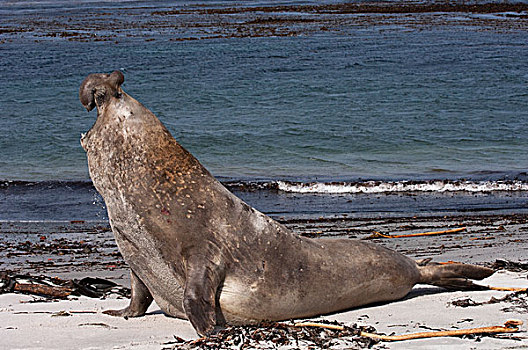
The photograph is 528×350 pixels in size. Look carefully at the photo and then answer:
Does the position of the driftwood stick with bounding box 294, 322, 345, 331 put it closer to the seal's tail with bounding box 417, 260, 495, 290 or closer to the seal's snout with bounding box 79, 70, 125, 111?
the seal's tail with bounding box 417, 260, 495, 290

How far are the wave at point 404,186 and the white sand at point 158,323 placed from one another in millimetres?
8181

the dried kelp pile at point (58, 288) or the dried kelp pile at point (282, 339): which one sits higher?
the dried kelp pile at point (282, 339)

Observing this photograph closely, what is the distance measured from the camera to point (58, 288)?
6312 mm

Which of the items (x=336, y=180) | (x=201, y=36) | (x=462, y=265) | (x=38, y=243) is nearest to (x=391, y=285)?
(x=462, y=265)

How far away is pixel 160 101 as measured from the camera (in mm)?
25203

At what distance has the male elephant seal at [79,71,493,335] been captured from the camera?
15.7 ft

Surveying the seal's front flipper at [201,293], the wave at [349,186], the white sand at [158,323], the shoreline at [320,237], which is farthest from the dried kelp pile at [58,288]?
the wave at [349,186]

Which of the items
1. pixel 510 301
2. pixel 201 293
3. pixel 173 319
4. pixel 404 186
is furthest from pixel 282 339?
pixel 404 186

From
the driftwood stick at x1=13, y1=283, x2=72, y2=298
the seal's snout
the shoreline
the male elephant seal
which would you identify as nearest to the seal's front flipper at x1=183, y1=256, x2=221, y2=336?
the male elephant seal

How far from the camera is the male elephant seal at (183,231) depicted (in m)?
4.79

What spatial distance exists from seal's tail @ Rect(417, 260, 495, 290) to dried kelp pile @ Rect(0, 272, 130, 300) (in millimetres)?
2338

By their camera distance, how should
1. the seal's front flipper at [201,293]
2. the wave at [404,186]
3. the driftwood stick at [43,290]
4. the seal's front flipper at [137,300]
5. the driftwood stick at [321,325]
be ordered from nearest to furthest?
the seal's front flipper at [201,293] < the driftwood stick at [321,325] < the seal's front flipper at [137,300] < the driftwood stick at [43,290] < the wave at [404,186]

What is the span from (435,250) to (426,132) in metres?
11.7

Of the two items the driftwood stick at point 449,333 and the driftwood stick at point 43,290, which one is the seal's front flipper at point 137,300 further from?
the driftwood stick at point 449,333
